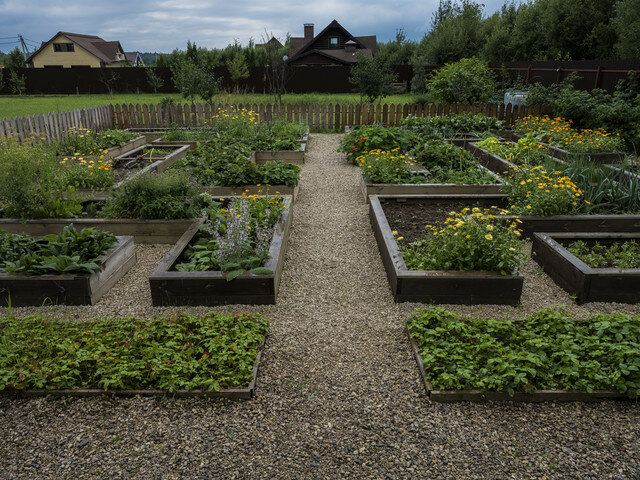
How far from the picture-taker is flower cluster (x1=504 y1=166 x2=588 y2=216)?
5.96 metres

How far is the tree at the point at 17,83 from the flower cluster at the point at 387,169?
31.4m

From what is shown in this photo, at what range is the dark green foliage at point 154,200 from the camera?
5.98m

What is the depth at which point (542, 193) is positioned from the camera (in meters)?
6.04

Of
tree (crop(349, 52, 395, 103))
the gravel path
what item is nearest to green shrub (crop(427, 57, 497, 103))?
tree (crop(349, 52, 395, 103))

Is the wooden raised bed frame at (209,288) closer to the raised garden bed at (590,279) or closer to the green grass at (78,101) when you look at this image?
the raised garden bed at (590,279)

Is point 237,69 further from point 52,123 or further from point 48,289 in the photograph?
point 48,289

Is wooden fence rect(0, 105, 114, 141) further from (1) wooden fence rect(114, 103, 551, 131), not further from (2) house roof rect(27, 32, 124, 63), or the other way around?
(2) house roof rect(27, 32, 124, 63)

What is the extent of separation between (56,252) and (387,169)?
207 inches

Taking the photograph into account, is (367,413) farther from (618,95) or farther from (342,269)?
(618,95)

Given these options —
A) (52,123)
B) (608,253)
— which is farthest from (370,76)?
(608,253)

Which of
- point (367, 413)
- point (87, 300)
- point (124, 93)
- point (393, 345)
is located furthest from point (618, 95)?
point (124, 93)

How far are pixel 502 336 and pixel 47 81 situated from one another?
37991 millimetres

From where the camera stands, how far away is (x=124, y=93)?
33.8 meters

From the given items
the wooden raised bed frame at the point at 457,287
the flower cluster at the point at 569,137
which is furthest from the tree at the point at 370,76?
the wooden raised bed frame at the point at 457,287
